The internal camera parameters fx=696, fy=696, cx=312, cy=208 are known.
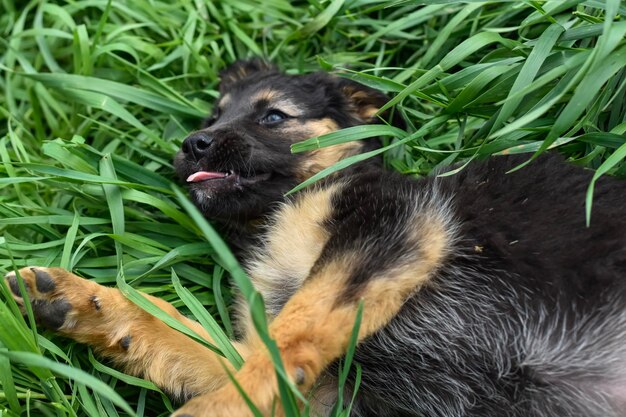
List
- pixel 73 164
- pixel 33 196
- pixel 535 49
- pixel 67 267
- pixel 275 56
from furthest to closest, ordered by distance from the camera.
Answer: pixel 275 56 < pixel 33 196 < pixel 73 164 < pixel 67 267 < pixel 535 49

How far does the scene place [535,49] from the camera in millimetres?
3492

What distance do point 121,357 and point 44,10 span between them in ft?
9.71

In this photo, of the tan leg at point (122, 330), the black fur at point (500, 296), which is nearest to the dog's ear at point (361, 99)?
the black fur at point (500, 296)

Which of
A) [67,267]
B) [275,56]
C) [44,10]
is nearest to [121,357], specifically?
[67,267]

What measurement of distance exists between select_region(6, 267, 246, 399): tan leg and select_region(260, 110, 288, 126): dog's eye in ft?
4.17

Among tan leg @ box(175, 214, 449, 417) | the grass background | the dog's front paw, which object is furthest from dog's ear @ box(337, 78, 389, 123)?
the dog's front paw

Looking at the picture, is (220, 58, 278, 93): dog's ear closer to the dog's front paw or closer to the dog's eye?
the dog's eye

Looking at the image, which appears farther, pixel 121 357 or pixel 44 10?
pixel 44 10

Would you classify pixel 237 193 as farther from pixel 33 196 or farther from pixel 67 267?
pixel 33 196

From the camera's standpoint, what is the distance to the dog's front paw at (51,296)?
11.3ft

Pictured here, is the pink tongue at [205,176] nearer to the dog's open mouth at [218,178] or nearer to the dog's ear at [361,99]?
the dog's open mouth at [218,178]

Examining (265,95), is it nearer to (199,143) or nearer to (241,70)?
(241,70)

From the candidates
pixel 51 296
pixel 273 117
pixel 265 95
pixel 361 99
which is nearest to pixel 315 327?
pixel 51 296

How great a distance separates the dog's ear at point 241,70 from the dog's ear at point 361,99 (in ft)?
1.93
